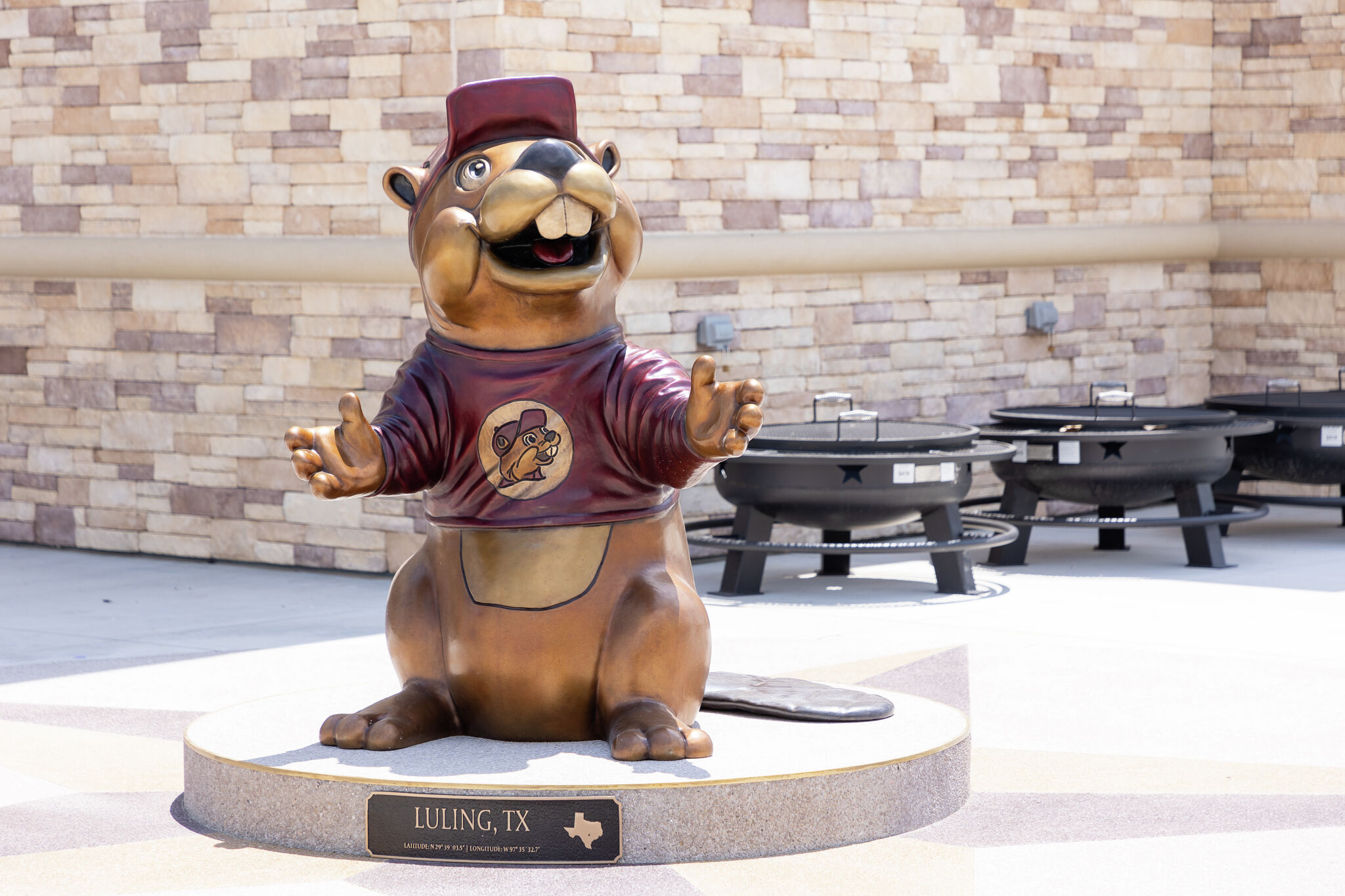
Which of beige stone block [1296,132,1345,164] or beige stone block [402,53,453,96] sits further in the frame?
beige stone block [1296,132,1345,164]

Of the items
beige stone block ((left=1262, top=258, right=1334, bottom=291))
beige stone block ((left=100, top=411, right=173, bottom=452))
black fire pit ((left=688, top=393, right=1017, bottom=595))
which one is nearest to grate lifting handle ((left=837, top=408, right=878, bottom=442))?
black fire pit ((left=688, top=393, right=1017, bottom=595))

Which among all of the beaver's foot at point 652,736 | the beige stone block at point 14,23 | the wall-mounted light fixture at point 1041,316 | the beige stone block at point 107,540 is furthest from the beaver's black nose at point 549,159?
the wall-mounted light fixture at point 1041,316

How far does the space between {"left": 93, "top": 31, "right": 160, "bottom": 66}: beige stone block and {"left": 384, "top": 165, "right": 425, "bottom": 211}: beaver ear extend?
18.7 ft

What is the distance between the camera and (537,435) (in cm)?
493

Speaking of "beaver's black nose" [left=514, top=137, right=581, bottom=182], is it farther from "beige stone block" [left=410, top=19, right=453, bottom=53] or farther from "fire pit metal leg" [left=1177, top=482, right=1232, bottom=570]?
"fire pit metal leg" [left=1177, top=482, right=1232, bottom=570]

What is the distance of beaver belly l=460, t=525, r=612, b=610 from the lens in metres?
4.88

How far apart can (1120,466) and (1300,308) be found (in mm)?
3677

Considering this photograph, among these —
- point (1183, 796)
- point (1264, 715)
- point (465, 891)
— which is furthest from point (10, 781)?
point (1264, 715)

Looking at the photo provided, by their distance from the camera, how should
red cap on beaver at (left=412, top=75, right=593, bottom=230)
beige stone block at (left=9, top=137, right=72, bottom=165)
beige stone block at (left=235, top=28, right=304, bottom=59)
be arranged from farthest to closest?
1. beige stone block at (left=9, top=137, right=72, bottom=165)
2. beige stone block at (left=235, top=28, right=304, bottom=59)
3. red cap on beaver at (left=412, top=75, right=593, bottom=230)

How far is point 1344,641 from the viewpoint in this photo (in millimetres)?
7984

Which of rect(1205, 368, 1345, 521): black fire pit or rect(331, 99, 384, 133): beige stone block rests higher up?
rect(331, 99, 384, 133): beige stone block

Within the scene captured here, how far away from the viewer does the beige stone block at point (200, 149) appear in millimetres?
10164

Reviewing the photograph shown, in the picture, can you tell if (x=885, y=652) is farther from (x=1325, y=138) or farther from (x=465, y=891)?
(x=1325, y=138)

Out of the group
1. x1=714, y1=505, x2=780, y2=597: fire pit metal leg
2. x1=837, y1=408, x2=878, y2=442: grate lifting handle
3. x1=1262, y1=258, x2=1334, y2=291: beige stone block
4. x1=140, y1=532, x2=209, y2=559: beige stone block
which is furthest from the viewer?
x1=1262, y1=258, x2=1334, y2=291: beige stone block
